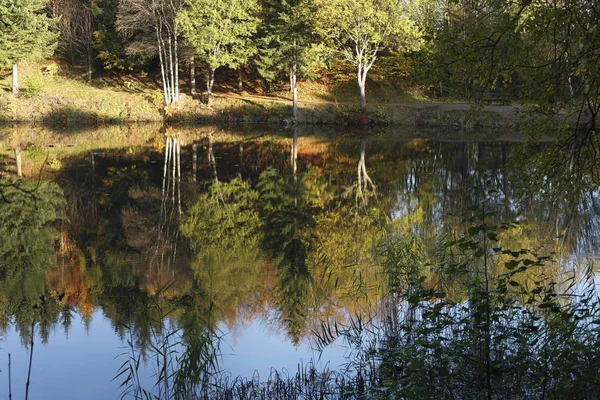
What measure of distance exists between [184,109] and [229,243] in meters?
29.1

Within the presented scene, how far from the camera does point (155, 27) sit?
38969 millimetres

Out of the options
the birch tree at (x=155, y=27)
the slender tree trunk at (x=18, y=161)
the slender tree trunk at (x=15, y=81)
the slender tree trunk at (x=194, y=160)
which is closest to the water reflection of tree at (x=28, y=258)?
the slender tree trunk at (x=18, y=161)

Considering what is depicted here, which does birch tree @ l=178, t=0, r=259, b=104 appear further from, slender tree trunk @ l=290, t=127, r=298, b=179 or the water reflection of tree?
the water reflection of tree

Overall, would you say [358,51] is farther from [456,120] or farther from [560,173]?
[560,173]

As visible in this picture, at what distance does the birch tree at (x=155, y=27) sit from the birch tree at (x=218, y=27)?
1.08 meters

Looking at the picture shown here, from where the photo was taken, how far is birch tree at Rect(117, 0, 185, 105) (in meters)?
38.2

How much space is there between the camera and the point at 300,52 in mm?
38656

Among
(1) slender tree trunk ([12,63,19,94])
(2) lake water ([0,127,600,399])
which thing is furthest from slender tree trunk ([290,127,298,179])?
(1) slender tree trunk ([12,63,19,94])

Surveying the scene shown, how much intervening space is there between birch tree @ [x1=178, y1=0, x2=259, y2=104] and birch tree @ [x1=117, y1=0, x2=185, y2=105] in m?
1.08

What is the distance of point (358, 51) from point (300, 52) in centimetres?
352

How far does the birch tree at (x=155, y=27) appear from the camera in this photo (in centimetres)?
3816

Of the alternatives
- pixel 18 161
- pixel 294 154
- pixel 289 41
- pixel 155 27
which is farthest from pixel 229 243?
pixel 155 27

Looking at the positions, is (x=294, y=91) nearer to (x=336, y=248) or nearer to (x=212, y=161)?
(x=212, y=161)

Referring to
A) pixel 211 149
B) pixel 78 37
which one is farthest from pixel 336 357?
pixel 78 37
